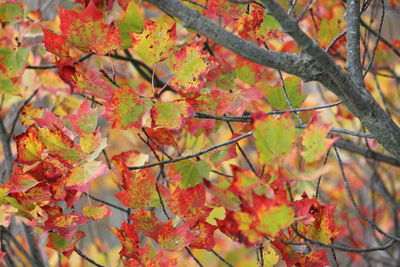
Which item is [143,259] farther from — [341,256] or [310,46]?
[341,256]

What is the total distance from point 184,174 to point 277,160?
28 centimetres

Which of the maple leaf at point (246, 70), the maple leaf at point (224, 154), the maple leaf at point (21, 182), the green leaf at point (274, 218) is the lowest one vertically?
the maple leaf at point (21, 182)

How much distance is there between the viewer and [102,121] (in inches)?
89.4

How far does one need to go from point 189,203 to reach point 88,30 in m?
0.34

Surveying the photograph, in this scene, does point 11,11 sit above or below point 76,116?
above

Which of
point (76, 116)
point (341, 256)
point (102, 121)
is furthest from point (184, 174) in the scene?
point (341, 256)

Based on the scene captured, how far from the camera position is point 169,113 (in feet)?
2.75

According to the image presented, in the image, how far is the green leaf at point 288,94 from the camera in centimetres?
98

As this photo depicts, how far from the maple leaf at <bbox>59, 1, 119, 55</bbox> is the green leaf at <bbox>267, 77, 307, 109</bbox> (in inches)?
12.9

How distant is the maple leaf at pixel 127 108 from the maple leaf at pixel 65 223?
171 mm

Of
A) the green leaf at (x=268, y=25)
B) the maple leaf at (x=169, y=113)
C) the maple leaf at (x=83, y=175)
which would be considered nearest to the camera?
the maple leaf at (x=83, y=175)

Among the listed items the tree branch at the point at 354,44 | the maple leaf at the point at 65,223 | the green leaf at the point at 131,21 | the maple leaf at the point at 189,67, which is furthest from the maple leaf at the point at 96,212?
the tree branch at the point at 354,44

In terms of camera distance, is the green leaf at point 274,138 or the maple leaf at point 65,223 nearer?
the green leaf at point 274,138

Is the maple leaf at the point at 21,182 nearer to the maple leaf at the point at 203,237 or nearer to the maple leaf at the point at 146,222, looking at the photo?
the maple leaf at the point at 146,222
